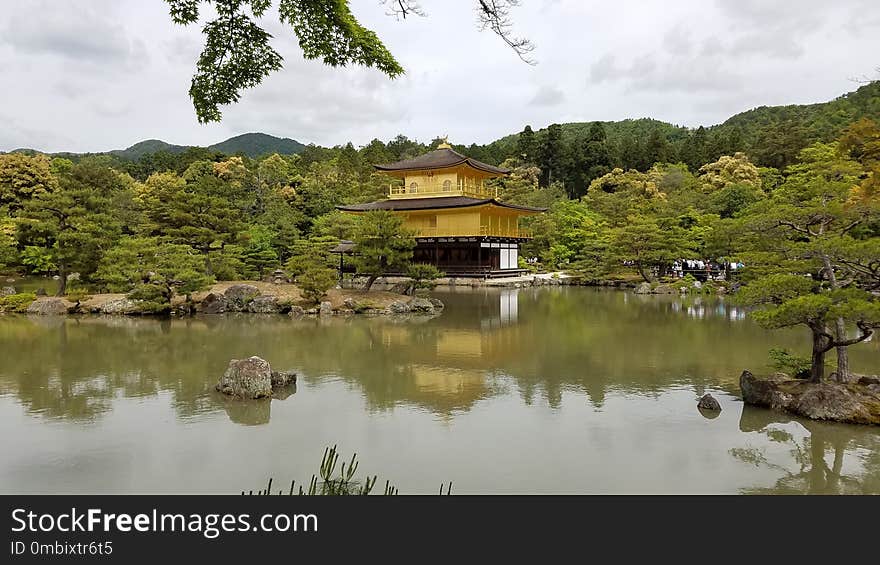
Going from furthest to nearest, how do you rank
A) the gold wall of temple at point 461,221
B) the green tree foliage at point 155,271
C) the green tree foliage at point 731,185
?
the green tree foliage at point 731,185 < the gold wall of temple at point 461,221 < the green tree foliage at point 155,271

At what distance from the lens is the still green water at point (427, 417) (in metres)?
4.84

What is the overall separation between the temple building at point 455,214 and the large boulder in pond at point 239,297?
10074 millimetres

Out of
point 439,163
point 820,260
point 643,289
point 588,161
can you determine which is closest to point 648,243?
point 643,289

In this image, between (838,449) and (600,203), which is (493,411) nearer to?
(838,449)

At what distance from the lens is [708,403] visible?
22.2ft

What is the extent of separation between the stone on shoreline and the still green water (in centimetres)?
24

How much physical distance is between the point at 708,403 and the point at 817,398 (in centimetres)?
118

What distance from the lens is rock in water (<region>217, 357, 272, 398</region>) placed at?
23.9 ft

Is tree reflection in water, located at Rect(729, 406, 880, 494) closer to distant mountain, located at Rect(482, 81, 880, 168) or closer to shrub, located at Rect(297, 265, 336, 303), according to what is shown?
shrub, located at Rect(297, 265, 336, 303)

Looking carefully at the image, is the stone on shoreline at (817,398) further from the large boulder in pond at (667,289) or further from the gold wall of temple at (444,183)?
the gold wall of temple at (444,183)

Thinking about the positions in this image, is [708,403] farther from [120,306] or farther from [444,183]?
[444,183]

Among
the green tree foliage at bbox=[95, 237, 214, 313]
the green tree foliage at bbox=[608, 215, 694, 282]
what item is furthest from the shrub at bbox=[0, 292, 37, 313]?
the green tree foliage at bbox=[608, 215, 694, 282]

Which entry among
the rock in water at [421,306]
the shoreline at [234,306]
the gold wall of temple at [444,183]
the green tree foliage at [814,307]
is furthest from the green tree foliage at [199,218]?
the green tree foliage at [814,307]

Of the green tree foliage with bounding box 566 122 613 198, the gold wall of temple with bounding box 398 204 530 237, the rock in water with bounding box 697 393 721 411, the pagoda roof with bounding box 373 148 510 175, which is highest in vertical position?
the green tree foliage with bounding box 566 122 613 198
